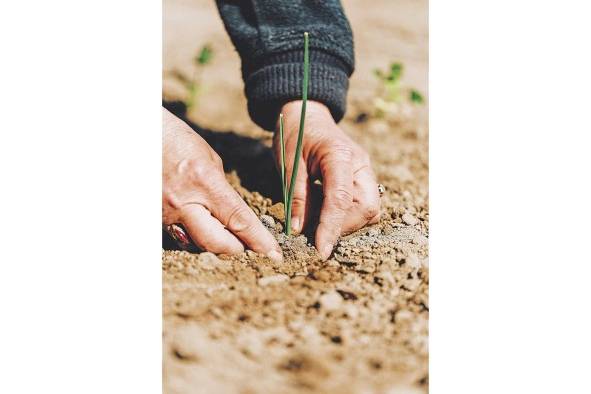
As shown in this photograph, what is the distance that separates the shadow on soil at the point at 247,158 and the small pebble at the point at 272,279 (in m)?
0.27

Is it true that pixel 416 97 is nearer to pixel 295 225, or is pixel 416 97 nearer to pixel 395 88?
pixel 395 88

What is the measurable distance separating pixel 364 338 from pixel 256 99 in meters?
0.60

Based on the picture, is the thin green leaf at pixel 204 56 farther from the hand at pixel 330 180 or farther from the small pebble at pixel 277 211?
the small pebble at pixel 277 211

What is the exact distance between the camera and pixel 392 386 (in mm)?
835

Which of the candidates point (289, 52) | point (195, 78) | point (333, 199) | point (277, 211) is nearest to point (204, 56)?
point (195, 78)

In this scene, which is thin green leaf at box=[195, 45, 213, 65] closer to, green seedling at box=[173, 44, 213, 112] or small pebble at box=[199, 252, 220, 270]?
green seedling at box=[173, 44, 213, 112]

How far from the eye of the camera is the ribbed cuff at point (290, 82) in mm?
1193

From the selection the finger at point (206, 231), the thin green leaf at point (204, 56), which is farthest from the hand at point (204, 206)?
the thin green leaf at point (204, 56)

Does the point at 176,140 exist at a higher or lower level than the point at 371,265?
higher

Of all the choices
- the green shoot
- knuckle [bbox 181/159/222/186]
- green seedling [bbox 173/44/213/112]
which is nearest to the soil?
knuckle [bbox 181/159/222/186]

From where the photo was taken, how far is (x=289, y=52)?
1.20 meters

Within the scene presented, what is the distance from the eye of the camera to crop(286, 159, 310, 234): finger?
1101 mm
